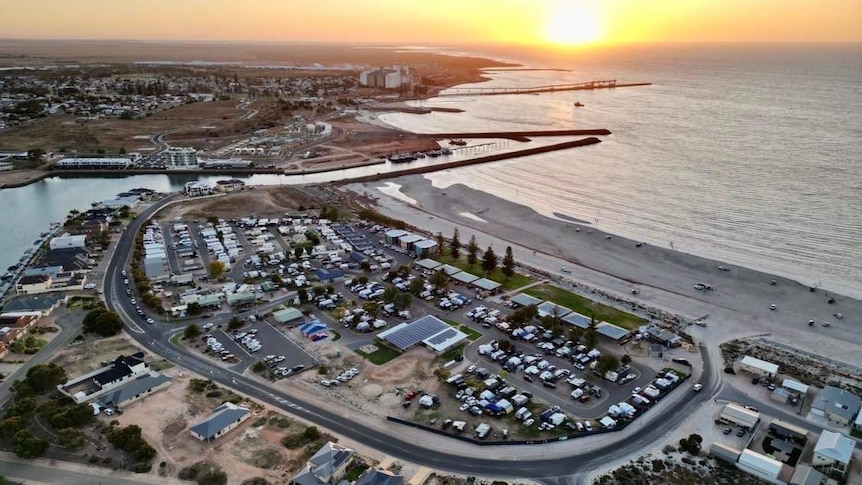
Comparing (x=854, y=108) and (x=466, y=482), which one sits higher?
(x=854, y=108)

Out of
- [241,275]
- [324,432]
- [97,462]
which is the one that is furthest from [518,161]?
[97,462]

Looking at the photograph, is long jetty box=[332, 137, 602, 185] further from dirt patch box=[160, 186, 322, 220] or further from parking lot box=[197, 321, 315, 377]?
parking lot box=[197, 321, 315, 377]

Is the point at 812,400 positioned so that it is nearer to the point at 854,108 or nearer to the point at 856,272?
the point at 856,272

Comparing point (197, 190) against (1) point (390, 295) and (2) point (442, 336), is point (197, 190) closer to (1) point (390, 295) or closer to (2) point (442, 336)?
(1) point (390, 295)

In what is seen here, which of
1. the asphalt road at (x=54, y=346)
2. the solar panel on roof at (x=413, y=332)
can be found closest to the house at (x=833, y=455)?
the solar panel on roof at (x=413, y=332)

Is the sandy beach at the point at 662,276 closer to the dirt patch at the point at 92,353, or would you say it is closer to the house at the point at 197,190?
the house at the point at 197,190

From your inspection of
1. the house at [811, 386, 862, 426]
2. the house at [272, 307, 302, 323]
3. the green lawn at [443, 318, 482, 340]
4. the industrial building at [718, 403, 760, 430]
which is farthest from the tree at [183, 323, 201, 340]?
the house at [811, 386, 862, 426]
